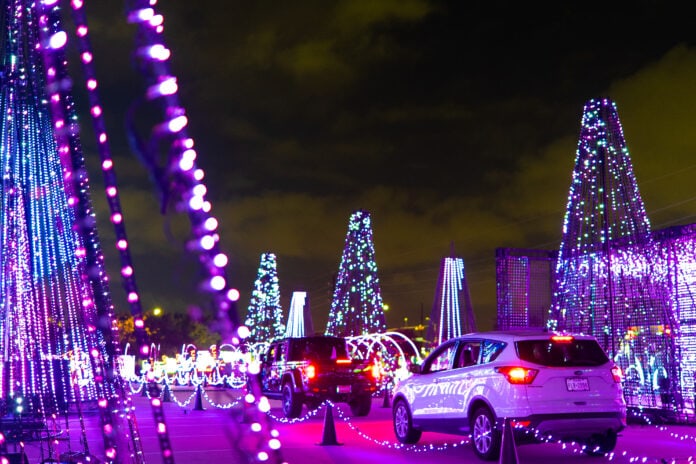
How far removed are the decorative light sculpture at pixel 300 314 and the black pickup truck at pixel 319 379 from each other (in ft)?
117

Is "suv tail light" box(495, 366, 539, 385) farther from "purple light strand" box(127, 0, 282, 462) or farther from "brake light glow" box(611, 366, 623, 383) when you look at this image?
"purple light strand" box(127, 0, 282, 462)

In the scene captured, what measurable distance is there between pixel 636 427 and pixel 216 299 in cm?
1418

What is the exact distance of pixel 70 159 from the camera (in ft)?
15.6

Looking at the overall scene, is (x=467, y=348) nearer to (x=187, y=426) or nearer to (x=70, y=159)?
(x=187, y=426)

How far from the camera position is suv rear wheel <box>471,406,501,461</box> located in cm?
1105

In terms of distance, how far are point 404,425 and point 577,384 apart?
3.31 m

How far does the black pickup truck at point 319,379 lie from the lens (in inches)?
771

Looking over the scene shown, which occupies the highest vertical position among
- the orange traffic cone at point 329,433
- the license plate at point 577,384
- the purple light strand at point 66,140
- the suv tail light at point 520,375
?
the purple light strand at point 66,140

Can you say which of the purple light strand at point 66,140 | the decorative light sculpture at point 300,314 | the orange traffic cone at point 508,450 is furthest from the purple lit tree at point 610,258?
the decorative light sculpture at point 300,314

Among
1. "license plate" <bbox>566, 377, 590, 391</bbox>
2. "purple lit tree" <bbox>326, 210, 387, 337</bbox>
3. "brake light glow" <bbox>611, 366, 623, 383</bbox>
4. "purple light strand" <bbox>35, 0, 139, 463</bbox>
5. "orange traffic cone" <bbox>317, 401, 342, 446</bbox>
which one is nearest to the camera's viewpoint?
"purple light strand" <bbox>35, 0, 139, 463</bbox>

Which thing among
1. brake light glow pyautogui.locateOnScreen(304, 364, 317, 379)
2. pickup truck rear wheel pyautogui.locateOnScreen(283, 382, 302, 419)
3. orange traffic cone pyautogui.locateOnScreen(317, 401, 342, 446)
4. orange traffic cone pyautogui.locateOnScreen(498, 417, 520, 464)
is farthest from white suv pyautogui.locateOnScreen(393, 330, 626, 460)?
pickup truck rear wheel pyautogui.locateOnScreen(283, 382, 302, 419)

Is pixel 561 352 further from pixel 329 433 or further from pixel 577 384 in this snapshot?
pixel 329 433

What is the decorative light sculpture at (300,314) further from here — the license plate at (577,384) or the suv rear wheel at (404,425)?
the license plate at (577,384)

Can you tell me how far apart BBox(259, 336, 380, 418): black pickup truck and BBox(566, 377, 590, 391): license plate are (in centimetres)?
912
